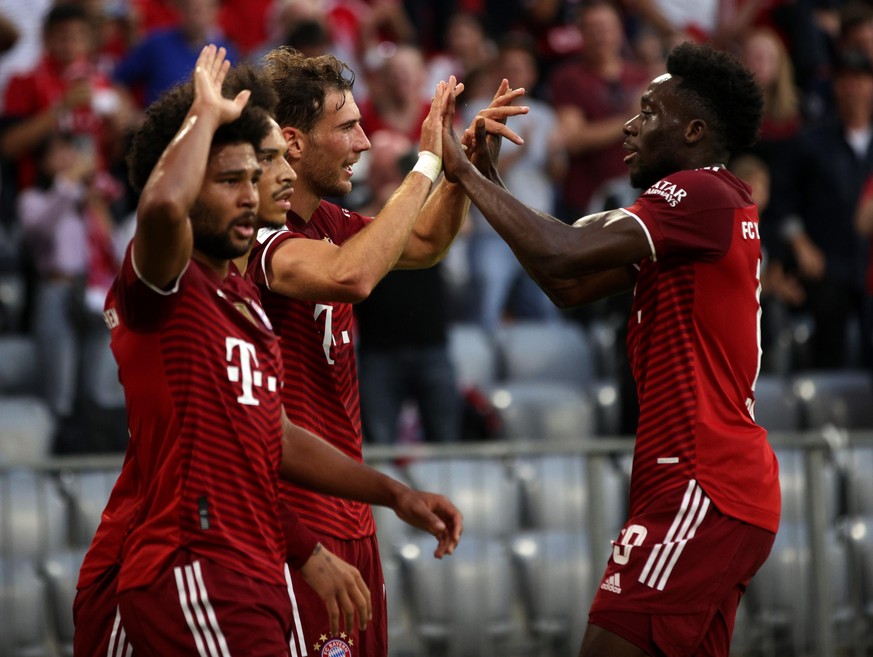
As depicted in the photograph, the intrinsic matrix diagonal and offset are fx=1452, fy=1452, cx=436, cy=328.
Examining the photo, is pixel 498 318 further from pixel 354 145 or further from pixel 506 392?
pixel 354 145

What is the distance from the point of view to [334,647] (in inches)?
187

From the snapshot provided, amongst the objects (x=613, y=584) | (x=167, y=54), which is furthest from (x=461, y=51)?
(x=613, y=584)

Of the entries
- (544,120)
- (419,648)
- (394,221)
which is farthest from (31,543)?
(544,120)

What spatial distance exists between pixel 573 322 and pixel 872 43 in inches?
146

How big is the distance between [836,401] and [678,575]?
547 cm

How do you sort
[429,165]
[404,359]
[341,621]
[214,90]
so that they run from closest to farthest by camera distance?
[214,90] → [341,621] → [429,165] → [404,359]

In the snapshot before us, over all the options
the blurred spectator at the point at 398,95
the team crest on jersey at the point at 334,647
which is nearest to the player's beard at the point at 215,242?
the team crest on jersey at the point at 334,647

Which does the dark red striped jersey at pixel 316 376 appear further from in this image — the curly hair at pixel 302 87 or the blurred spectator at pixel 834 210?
the blurred spectator at pixel 834 210

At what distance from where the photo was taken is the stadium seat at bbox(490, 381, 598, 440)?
9.48 meters

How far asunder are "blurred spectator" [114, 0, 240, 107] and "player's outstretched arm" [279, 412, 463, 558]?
21.6 feet

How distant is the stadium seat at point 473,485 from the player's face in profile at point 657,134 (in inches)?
128

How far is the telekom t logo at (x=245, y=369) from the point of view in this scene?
3.96 m

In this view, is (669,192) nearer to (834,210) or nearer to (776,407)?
(776,407)

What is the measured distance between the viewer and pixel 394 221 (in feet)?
15.3
